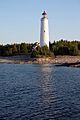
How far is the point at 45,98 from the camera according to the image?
1229 inches

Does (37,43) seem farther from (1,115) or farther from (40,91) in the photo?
(1,115)

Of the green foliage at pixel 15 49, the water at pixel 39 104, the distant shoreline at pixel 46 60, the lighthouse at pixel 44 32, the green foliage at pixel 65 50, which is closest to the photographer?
the water at pixel 39 104

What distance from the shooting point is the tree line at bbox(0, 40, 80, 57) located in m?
102

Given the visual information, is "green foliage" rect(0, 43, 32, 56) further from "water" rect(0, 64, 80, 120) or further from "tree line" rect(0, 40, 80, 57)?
"water" rect(0, 64, 80, 120)

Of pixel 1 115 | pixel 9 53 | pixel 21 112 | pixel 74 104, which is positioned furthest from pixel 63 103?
pixel 9 53

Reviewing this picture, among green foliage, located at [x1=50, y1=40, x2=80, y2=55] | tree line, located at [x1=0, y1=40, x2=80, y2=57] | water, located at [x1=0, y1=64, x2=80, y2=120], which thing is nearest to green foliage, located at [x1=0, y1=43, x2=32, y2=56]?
tree line, located at [x1=0, y1=40, x2=80, y2=57]

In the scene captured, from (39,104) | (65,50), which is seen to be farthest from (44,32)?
(39,104)

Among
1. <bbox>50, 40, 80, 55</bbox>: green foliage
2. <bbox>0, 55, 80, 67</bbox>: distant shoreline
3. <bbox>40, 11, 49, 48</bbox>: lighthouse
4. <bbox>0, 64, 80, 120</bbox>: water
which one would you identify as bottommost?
<bbox>0, 64, 80, 120</bbox>: water

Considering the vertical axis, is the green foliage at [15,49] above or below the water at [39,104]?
above

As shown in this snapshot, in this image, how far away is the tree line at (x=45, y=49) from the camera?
4006 inches

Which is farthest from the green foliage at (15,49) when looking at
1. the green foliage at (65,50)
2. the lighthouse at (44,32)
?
the lighthouse at (44,32)

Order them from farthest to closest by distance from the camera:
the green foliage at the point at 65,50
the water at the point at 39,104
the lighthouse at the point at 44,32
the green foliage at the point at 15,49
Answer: the green foliage at the point at 15,49
the green foliage at the point at 65,50
the lighthouse at the point at 44,32
the water at the point at 39,104

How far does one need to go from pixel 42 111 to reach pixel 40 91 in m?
10.7

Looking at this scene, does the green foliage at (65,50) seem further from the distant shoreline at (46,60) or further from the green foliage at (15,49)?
the green foliage at (15,49)
